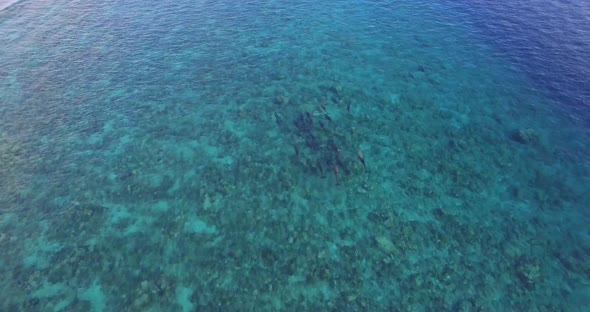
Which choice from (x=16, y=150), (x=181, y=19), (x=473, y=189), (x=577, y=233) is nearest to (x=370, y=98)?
(x=473, y=189)

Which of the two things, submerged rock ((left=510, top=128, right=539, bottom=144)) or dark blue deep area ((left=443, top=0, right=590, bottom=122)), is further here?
dark blue deep area ((left=443, top=0, right=590, bottom=122))

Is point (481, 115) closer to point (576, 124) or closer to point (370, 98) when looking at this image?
point (576, 124)

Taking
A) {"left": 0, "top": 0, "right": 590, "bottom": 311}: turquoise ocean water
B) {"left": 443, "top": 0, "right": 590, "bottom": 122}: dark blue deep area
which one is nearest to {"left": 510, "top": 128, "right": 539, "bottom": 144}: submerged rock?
{"left": 0, "top": 0, "right": 590, "bottom": 311}: turquoise ocean water

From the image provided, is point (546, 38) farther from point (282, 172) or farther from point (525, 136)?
point (282, 172)

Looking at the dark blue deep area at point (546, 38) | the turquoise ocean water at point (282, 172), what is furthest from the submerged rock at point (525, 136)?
the dark blue deep area at point (546, 38)

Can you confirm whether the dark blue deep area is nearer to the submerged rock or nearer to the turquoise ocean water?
the turquoise ocean water

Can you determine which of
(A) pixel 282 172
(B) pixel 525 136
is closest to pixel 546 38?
(B) pixel 525 136
